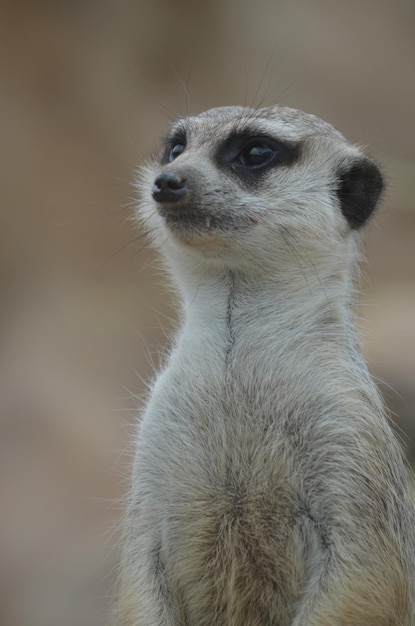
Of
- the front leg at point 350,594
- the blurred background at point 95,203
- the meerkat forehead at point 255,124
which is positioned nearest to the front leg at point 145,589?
the front leg at point 350,594

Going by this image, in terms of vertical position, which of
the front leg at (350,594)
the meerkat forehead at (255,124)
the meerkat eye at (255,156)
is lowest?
the front leg at (350,594)

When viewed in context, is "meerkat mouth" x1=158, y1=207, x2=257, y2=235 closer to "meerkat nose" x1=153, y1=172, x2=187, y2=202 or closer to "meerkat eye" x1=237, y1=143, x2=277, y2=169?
"meerkat nose" x1=153, y1=172, x2=187, y2=202

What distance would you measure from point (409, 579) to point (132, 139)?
6.22 metres

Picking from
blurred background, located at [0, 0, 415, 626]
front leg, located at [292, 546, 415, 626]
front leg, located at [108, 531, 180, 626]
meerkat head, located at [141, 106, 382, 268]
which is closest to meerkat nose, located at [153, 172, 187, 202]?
meerkat head, located at [141, 106, 382, 268]

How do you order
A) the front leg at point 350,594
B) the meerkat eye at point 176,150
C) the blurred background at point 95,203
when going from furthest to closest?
the blurred background at point 95,203 < the meerkat eye at point 176,150 < the front leg at point 350,594

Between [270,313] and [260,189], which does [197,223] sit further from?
[270,313]

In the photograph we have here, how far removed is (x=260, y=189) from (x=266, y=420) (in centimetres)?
84

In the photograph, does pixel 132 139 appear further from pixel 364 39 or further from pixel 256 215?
pixel 256 215

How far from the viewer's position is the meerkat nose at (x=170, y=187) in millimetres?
3076

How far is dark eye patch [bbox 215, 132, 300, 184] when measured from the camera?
10.7 feet

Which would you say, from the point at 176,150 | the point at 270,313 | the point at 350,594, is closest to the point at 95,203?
the point at 176,150

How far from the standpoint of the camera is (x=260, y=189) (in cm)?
322

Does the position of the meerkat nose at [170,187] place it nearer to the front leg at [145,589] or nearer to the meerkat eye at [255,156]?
the meerkat eye at [255,156]

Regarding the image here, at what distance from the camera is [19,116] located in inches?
319
